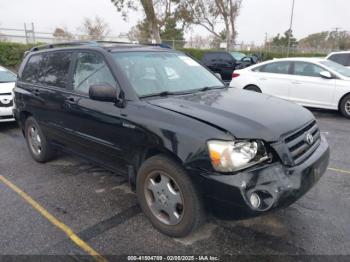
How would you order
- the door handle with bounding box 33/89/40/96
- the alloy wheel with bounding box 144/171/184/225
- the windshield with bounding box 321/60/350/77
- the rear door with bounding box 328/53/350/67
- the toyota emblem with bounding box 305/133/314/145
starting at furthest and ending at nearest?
the rear door with bounding box 328/53/350/67
the windshield with bounding box 321/60/350/77
the door handle with bounding box 33/89/40/96
the toyota emblem with bounding box 305/133/314/145
the alloy wheel with bounding box 144/171/184/225

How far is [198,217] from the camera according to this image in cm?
262

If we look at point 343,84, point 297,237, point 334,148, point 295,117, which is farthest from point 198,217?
point 343,84

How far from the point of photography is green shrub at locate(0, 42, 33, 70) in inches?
Answer: 663

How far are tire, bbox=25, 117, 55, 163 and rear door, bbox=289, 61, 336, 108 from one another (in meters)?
6.30

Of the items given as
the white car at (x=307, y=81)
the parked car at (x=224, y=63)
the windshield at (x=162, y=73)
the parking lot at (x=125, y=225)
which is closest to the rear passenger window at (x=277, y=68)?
the white car at (x=307, y=81)

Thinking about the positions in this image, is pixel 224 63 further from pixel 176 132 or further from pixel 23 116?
pixel 176 132

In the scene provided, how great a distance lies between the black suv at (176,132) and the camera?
2455mm

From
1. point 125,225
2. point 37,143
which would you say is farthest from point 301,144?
point 37,143

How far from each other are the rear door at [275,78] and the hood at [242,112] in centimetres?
524

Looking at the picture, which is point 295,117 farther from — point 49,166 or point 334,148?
point 49,166

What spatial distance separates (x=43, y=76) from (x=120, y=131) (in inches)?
79.9

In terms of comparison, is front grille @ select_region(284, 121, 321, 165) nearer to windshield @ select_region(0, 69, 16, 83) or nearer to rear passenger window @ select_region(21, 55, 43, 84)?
rear passenger window @ select_region(21, 55, 43, 84)

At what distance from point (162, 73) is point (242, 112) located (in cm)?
116

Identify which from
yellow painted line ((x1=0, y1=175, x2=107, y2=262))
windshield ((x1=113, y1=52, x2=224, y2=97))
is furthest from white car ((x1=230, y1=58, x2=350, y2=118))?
yellow painted line ((x1=0, y1=175, x2=107, y2=262))
